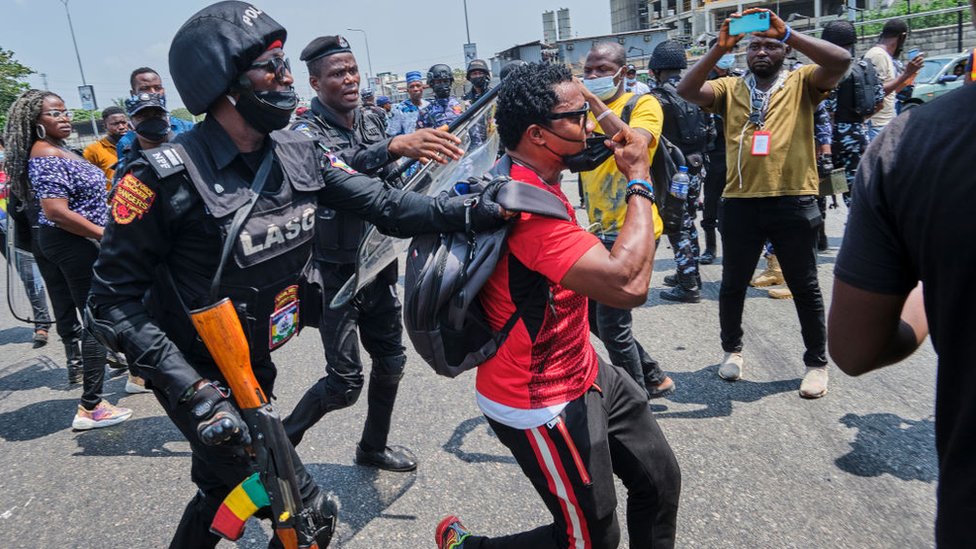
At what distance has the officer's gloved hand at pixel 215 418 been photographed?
1.87m

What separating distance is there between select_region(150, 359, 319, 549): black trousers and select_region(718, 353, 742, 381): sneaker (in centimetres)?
292

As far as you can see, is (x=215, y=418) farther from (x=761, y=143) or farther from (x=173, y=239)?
(x=761, y=143)

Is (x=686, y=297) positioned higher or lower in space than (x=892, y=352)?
lower

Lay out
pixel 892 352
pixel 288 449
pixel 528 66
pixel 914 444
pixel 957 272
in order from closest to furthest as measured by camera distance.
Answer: pixel 957 272 < pixel 892 352 < pixel 288 449 < pixel 528 66 < pixel 914 444

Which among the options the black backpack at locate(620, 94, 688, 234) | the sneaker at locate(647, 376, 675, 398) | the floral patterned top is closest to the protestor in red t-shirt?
the black backpack at locate(620, 94, 688, 234)

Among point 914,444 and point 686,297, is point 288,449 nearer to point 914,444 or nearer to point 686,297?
point 914,444

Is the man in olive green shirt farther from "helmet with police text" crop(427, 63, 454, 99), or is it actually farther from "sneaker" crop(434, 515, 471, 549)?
"helmet with police text" crop(427, 63, 454, 99)

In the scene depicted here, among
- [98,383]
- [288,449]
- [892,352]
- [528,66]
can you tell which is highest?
[528,66]

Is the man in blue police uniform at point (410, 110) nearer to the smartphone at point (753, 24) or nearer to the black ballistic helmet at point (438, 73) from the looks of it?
the black ballistic helmet at point (438, 73)

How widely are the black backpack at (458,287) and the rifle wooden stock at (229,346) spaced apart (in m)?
0.49

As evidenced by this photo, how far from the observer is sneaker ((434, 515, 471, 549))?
2.38 metres

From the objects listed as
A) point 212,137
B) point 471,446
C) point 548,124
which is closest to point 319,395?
point 471,446

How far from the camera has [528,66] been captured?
212 centimetres

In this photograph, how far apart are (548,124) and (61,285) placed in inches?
176
